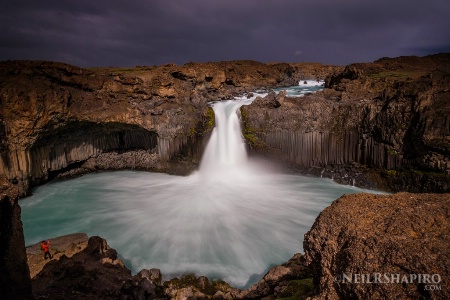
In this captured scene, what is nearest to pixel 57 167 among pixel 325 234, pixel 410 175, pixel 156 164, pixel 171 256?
pixel 156 164

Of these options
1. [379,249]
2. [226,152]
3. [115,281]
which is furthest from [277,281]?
[226,152]

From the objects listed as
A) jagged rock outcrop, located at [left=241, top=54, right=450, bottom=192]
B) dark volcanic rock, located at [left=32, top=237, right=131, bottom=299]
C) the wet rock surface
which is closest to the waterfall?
jagged rock outcrop, located at [left=241, top=54, right=450, bottom=192]

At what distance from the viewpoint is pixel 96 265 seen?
983 cm

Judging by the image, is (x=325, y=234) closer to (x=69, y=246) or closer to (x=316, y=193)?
(x=69, y=246)

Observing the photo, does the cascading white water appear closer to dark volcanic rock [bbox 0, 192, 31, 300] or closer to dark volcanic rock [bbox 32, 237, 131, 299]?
dark volcanic rock [bbox 32, 237, 131, 299]

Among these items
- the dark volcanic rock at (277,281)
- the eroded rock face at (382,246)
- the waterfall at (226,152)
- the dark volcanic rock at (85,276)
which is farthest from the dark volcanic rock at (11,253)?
the waterfall at (226,152)

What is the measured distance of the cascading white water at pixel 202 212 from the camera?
11922mm

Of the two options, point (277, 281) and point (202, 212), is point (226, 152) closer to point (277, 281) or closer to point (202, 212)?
point (202, 212)

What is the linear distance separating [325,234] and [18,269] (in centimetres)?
601

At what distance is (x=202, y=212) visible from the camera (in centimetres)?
1594

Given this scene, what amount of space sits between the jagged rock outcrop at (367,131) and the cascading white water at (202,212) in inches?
61.5

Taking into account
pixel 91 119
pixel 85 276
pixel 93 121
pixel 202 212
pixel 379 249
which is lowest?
pixel 202 212

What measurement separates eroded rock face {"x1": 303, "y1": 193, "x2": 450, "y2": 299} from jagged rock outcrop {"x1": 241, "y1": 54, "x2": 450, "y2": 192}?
49.6 feet

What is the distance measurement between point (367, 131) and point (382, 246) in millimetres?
18165
